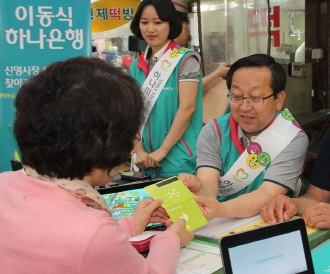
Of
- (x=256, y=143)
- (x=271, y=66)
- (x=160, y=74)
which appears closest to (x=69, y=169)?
(x=256, y=143)

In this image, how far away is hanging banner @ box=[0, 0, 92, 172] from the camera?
2.96 metres

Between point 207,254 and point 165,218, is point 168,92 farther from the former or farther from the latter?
point 207,254

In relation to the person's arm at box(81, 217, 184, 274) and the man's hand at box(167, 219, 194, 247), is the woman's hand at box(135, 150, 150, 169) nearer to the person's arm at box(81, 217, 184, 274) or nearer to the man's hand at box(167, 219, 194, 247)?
the man's hand at box(167, 219, 194, 247)

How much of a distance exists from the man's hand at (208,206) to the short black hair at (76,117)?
2.33ft

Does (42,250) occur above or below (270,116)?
below

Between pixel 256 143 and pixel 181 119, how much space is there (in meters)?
0.80

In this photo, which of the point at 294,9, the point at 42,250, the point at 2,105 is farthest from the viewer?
the point at 294,9

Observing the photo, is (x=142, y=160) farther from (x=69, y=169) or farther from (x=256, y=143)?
(x=69, y=169)

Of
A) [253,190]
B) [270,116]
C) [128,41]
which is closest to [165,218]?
[253,190]

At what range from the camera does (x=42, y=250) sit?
0.99 m

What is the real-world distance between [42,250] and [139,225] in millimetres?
653

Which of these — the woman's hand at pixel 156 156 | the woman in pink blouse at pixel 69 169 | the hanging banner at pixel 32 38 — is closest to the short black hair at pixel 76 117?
the woman in pink blouse at pixel 69 169

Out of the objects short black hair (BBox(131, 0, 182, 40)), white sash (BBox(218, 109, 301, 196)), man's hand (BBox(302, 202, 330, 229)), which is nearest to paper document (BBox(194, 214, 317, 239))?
man's hand (BBox(302, 202, 330, 229))

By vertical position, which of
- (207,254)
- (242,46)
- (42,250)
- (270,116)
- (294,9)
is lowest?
(207,254)
